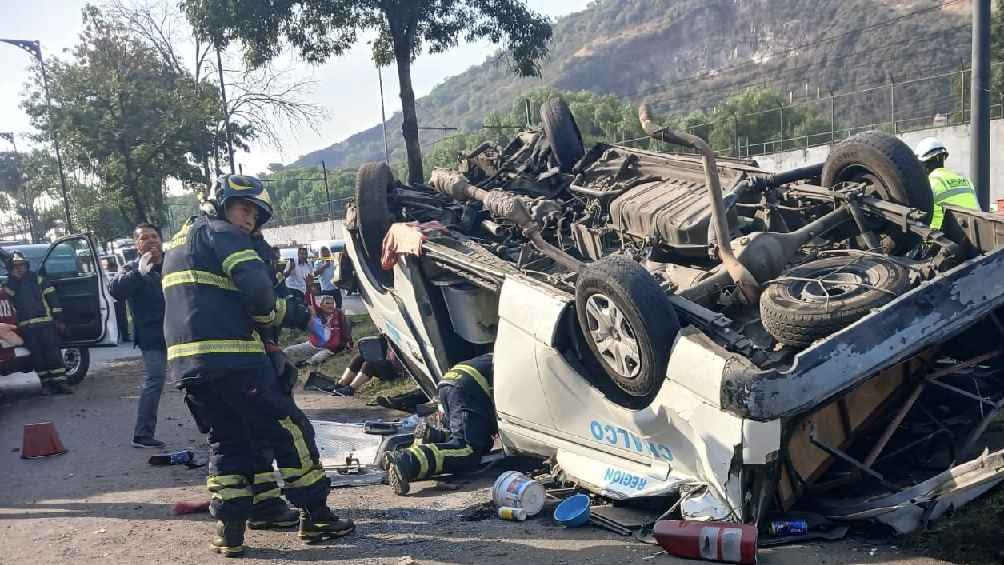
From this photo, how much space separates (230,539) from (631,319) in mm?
2053

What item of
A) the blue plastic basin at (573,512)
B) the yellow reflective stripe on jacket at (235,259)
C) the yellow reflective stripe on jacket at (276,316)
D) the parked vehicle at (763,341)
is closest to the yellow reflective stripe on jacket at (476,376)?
the parked vehicle at (763,341)

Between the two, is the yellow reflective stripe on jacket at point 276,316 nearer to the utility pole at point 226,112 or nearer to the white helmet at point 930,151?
the white helmet at point 930,151

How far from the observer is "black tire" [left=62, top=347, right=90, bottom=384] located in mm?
9531

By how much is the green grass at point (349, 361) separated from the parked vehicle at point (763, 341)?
241cm

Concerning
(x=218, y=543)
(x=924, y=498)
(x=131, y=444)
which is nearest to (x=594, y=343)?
(x=924, y=498)

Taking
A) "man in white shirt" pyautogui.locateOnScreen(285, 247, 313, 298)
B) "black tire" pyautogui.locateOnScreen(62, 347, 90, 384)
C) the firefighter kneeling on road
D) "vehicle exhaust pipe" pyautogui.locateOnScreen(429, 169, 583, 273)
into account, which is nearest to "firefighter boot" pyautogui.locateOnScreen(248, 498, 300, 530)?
the firefighter kneeling on road

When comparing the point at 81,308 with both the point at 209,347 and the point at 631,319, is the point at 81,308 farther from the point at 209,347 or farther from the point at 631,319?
the point at 631,319

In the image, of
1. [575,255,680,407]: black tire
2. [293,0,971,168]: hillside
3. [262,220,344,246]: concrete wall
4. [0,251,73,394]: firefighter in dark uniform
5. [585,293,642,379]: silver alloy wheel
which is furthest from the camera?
[293,0,971,168]: hillside

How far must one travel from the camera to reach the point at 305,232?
3662cm

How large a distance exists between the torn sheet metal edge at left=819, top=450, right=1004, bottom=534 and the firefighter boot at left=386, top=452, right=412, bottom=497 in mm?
2242

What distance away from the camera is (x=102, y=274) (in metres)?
9.61

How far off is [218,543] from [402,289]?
93.3 inches

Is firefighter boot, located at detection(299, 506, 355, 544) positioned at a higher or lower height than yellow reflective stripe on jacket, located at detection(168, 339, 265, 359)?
lower

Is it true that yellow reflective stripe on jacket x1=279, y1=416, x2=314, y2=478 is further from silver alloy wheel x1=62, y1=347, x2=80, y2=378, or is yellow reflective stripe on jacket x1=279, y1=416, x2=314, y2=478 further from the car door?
silver alloy wheel x1=62, y1=347, x2=80, y2=378
